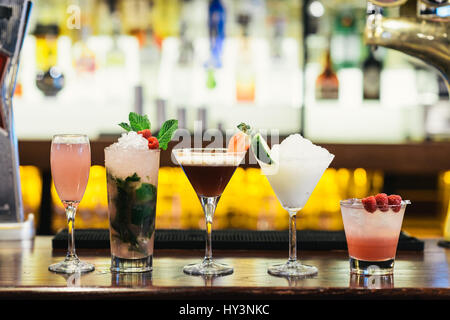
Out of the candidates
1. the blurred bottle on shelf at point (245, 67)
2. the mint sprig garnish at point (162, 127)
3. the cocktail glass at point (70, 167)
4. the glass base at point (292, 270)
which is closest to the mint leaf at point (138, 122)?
the mint sprig garnish at point (162, 127)

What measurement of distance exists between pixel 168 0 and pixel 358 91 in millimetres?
1188

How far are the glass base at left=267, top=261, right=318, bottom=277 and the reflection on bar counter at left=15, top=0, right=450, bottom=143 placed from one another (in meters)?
2.06

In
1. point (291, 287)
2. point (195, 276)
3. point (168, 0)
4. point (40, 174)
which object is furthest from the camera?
point (168, 0)

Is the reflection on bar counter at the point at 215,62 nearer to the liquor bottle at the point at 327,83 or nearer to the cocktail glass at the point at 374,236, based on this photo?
the liquor bottle at the point at 327,83

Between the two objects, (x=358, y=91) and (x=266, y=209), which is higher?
(x=358, y=91)

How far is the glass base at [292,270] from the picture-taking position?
4.32ft

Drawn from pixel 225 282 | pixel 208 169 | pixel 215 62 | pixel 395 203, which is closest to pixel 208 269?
pixel 225 282

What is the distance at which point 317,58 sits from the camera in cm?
349

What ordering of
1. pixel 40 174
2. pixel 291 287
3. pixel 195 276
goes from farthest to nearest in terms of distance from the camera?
pixel 40 174 → pixel 195 276 → pixel 291 287

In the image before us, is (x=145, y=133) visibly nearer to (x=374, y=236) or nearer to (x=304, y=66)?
(x=374, y=236)

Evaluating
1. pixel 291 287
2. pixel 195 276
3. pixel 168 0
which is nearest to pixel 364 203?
pixel 291 287

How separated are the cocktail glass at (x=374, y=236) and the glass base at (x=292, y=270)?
4.1 inches

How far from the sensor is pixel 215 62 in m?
3.42
